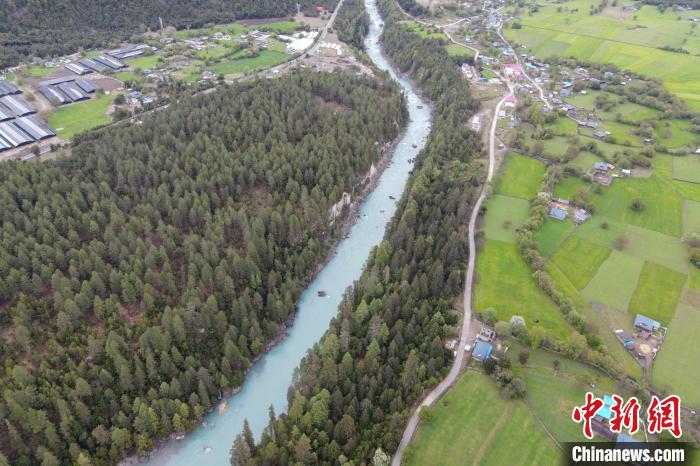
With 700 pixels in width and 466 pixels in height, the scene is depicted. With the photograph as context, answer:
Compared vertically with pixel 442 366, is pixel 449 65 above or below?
above

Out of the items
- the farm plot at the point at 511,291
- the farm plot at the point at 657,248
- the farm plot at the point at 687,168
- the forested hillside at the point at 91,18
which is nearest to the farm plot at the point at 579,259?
the farm plot at the point at 657,248

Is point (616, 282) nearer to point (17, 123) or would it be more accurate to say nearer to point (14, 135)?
point (14, 135)

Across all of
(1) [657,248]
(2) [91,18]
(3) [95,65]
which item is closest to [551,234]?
(1) [657,248]

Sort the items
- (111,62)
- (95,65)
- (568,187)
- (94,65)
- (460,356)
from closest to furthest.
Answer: (460,356) → (568,187) → (94,65) → (95,65) → (111,62)

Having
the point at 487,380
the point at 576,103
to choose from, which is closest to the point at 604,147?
the point at 576,103

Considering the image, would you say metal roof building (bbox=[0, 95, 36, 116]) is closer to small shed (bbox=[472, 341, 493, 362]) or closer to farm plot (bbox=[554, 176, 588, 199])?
small shed (bbox=[472, 341, 493, 362])

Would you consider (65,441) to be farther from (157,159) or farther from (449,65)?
(449,65)
